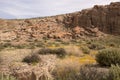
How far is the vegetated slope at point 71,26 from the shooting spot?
59444 millimetres

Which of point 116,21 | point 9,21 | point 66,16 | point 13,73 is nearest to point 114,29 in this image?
point 116,21

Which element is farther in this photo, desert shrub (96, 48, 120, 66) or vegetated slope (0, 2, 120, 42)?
vegetated slope (0, 2, 120, 42)

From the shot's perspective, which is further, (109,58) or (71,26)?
(71,26)

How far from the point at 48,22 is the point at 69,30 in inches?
310

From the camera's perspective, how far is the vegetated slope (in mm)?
59444

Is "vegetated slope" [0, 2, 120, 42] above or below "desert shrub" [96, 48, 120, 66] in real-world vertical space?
below

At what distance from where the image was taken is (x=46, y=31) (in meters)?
62.5

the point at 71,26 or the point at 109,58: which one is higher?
the point at 109,58

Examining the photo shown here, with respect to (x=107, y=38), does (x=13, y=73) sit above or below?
above

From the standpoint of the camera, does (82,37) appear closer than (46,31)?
Yes

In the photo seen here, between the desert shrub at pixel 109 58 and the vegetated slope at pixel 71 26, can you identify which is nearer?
the desert shrub at pixel 109 58

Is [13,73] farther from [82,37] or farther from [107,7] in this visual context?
[107,7]

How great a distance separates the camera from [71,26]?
65.3 m

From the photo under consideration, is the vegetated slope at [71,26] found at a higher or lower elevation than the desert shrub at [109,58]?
lower
